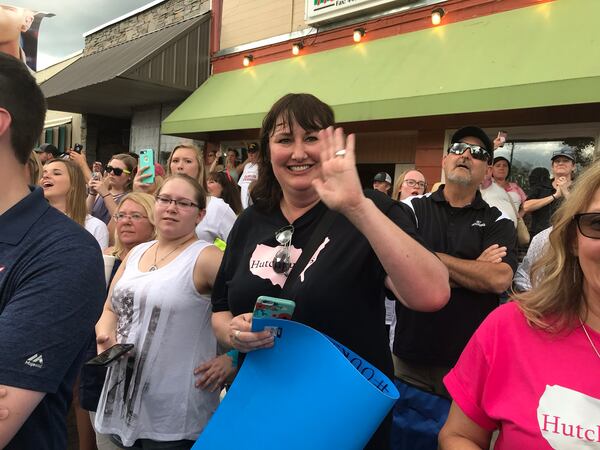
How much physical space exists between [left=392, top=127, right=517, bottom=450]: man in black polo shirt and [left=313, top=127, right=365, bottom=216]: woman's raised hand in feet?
3.83

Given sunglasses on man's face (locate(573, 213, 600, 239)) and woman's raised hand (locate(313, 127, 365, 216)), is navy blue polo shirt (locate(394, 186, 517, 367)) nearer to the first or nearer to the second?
sunglasses on man's face (locate(573, 213, 600, 239))

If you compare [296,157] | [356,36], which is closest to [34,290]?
[296,157]

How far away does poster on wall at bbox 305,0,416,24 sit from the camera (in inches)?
299

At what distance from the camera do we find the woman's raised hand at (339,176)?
1309 millimetres

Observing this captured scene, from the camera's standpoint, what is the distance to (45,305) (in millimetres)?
1071

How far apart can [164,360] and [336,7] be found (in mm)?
7604

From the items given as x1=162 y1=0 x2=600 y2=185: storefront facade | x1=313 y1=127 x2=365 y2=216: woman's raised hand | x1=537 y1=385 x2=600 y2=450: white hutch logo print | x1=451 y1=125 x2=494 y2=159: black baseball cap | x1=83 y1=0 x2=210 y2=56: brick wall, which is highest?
x1=83 y1=0 x2=210 y2=56: brick wall

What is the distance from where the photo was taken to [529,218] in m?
5.55

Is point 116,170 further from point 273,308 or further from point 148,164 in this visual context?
point 273,308

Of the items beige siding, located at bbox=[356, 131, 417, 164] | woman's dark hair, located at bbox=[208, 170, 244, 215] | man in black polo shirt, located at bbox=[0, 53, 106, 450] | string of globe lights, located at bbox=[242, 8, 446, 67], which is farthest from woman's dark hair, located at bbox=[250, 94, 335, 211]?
beige siding, located at bbox=[356, 131, 417, 164]

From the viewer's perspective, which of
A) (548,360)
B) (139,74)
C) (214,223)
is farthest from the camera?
(139,74)

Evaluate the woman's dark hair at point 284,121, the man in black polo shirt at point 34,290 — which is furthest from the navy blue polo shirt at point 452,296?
the man in black polo shirt at point 34,290

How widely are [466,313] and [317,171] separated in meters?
1.40

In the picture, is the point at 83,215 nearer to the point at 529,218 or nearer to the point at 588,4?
the point at 529,218
